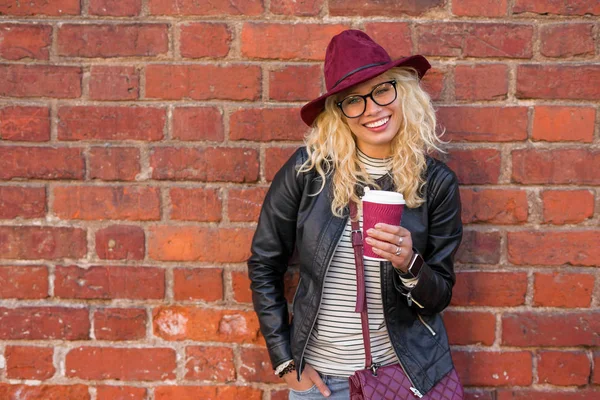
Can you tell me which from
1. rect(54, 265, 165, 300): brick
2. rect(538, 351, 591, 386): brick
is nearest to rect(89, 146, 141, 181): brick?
rect(54, 265, 165, 300): brick

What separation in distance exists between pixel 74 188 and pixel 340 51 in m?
1.03

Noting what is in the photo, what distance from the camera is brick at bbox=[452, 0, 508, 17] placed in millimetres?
1867

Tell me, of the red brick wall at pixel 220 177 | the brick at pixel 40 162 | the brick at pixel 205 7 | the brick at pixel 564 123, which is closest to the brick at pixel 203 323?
the red brick wall at pixel 220 177

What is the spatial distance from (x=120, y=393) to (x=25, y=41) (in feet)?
4.20

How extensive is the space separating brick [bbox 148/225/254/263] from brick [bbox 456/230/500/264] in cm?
75

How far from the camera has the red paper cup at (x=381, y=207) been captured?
138 centimetres

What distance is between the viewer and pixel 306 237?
1.69 m

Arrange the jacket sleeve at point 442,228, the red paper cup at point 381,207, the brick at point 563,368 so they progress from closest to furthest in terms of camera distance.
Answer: the red paper cup at point 381,207
the jacket sleeve at point 442,228
the brick at point 563,368

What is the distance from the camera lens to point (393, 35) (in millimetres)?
1877

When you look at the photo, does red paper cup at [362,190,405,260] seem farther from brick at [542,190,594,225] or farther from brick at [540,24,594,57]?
brick at [540,24,594,57]

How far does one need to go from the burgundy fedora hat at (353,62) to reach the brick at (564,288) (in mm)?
892

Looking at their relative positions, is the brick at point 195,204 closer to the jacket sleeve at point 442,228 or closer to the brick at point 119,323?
the brick at point 119,323

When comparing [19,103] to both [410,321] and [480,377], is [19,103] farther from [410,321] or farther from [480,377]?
[480,377]

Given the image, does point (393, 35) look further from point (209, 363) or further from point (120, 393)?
point (120, 393)
